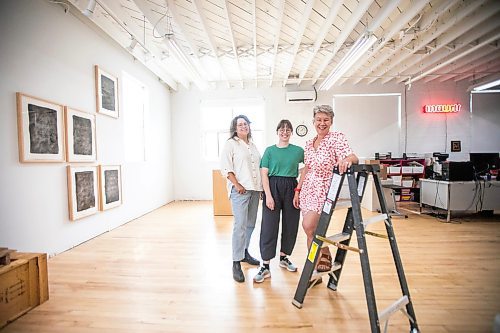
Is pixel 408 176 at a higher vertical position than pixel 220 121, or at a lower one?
lower

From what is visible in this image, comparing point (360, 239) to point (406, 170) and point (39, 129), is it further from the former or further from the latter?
point (406, 170)

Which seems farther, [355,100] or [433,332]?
[355,100]

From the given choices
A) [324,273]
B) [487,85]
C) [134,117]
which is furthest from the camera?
[487,85]

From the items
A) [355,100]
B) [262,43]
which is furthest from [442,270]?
[355,100]

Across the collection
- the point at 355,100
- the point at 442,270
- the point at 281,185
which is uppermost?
the point at 355,100

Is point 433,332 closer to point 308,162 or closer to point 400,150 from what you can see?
point 308,162

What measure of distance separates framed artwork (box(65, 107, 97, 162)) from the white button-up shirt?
2.45 metres

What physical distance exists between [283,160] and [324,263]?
3.12 feet

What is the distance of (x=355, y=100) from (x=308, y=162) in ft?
21.2

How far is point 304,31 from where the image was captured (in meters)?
4.66

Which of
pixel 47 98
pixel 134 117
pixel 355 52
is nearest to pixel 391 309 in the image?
pixel 47 98

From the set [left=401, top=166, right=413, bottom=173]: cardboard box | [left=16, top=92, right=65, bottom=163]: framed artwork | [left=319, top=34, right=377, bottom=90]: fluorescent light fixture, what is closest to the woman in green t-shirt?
[left=16, top=92, right=65, bottom=163]: framed artwork

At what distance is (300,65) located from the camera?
21.7ft

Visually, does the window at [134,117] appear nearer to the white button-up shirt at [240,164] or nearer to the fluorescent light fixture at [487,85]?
the white button-up shirt at [240,164]
